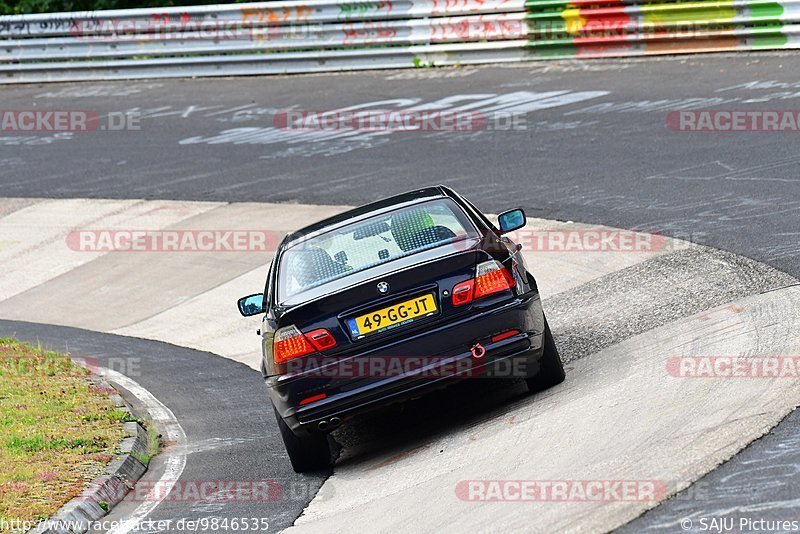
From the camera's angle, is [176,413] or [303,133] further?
[303,133]

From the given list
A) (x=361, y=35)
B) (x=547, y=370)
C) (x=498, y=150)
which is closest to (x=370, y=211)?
(x=547, y=370)

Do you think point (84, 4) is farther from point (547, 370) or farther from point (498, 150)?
point (547, 370)

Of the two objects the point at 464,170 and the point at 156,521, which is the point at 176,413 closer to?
the point at 156,521

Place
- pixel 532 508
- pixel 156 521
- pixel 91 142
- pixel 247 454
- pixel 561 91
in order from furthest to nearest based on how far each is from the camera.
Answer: pixel 91 142, pixel 561 91, pixel 247 454, pixel 156 521, pixel 532 508

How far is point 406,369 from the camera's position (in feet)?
24.1

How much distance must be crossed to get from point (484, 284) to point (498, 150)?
8.25 meters

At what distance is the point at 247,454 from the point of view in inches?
331

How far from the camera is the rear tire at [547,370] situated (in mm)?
8031

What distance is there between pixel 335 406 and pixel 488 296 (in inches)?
44.8

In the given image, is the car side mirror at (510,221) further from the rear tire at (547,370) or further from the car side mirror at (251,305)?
the car side mirror at (251,305)

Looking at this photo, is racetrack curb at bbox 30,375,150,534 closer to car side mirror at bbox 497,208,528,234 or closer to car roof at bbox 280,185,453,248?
car roof at bbox 280,185,453,248

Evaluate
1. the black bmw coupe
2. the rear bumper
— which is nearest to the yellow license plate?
the black bmw coupe

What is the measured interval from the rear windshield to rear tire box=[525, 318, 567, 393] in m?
0.87

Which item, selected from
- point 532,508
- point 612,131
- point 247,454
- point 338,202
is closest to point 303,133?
point 338,202
